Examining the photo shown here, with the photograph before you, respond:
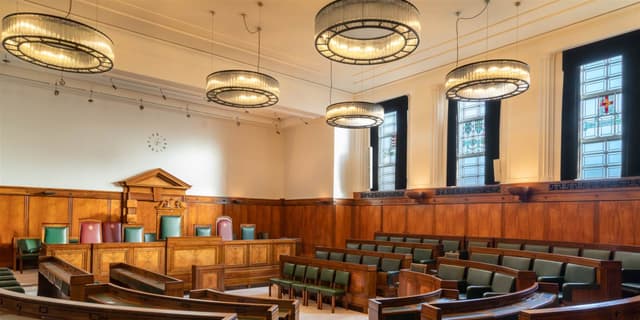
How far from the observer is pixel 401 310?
3.39 meters

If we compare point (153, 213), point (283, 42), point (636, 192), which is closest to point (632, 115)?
point (636, 192)

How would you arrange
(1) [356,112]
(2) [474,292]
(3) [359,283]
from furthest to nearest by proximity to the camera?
1. (1) [356,112]
2. (3) [359,283]
3. (2) [474,292]

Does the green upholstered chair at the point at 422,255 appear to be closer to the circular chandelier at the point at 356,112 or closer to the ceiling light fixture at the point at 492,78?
the circular chandelier at the point at 356,112

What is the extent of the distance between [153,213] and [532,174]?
8.32 meters

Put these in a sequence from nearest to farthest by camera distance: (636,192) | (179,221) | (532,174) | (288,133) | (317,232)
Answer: (636,192) < (532,174) < (179,221) < (317,232) < (288,133)

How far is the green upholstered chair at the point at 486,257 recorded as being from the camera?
6.22 meters

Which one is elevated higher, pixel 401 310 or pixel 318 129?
pixel 318 129

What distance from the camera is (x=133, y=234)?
27.6ft

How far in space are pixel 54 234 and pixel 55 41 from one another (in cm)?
505

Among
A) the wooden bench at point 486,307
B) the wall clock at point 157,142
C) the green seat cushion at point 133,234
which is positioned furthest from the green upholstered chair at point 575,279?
the wall clock at point 157,142

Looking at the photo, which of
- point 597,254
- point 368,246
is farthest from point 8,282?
point 597,254

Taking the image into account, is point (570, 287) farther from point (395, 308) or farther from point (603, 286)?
point (395, 308)

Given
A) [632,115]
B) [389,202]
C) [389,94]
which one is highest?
[389,94]

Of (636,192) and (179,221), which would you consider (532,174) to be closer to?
(636,192)
